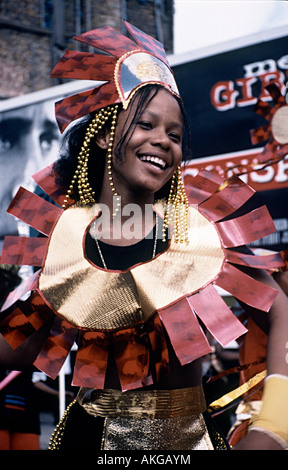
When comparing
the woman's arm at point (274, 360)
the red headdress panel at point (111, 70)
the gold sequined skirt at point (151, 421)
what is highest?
the red headdress panel at point (111, 70)

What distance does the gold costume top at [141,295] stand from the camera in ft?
3.92

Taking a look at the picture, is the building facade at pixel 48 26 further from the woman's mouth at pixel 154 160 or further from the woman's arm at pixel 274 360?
the woman's arm at pixel 274 360

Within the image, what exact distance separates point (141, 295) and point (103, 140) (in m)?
0.51

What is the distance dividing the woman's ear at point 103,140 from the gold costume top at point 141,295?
0.23m

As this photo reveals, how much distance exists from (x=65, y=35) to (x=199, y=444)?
29.9 ft

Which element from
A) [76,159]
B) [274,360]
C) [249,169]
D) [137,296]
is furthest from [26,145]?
[274,360]

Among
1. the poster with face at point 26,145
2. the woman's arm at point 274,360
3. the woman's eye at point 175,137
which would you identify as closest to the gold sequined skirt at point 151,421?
the woman's arm at point 274,360

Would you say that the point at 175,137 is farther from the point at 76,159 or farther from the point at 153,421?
the point at 153,421

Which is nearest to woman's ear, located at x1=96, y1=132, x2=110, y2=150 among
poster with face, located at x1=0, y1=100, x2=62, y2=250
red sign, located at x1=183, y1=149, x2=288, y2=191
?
red sign, located at x1=183, y1=149, x2=288, y2=191

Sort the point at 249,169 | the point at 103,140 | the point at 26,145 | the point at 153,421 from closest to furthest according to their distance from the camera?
the point at 153,421 → the point at 103,140 → the point at 249,169 → the point at 26,145

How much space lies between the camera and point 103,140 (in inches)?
57.9

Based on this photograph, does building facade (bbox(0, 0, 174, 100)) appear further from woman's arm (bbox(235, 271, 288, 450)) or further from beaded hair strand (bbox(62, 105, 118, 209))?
woman's arm (bbox(235, 271, 288, 450))
